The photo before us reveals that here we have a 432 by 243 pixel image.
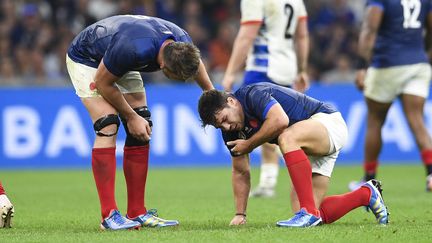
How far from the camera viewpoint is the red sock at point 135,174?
748cm

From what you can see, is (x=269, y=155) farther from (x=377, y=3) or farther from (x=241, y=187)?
(x=241, y=187)

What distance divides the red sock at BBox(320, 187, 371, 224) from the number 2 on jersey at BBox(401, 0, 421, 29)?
390 centimetres

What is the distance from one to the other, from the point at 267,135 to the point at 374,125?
425 cm

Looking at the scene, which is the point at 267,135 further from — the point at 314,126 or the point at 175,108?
the point at 175,108

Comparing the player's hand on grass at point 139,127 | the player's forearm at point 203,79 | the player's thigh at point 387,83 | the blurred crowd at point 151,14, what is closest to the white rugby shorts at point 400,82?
the player's thigh at point 387,83

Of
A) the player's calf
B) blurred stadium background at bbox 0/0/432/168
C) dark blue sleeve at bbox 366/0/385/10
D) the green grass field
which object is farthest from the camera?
blurred stadium background at bbox 0/0/432/168

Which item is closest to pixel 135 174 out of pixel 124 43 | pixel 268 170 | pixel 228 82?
pixel 124 43

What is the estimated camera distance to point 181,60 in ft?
21.4

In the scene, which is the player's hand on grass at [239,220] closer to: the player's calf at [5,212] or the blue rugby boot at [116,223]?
the blue rugby boot at [116,223]

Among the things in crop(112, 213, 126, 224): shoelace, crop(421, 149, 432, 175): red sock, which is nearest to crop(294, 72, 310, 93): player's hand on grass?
crop(421, 149, 432, 175): red sock

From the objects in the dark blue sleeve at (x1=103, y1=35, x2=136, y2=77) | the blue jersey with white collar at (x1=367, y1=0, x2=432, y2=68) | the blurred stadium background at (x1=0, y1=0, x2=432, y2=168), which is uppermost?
the dark blue sleeve at (x1=103, y1=35, x2=136, y2=77)

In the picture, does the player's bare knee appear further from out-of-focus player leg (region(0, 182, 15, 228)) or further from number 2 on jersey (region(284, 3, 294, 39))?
number 2 on jersey (region(284, 3, 294, 39))

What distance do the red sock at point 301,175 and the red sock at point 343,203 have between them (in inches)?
18.0

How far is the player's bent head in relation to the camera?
21.4ft
